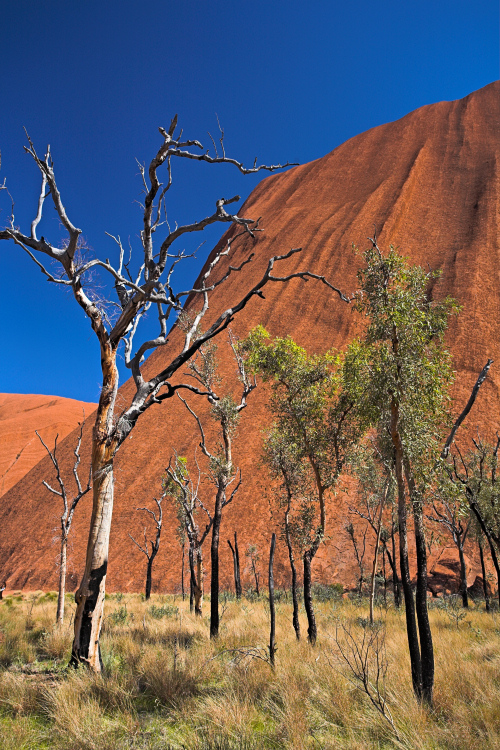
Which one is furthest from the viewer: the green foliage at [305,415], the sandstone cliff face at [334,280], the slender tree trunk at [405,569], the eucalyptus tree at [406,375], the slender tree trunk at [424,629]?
the sandstone cliff face at [334,280]

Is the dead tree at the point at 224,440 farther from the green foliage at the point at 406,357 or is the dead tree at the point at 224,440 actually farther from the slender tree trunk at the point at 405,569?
the slender tree trunk at the point at 405,569

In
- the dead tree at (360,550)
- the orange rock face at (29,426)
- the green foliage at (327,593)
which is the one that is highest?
the orange rock face at (29,426)

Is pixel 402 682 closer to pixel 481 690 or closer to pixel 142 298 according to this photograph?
pixel 481 690

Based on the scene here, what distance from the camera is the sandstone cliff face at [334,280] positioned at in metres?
33.8

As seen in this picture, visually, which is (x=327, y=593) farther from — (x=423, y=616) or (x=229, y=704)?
(x=229, y=704)

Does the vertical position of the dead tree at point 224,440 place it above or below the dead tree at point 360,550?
above

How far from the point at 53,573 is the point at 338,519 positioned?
23875 mm

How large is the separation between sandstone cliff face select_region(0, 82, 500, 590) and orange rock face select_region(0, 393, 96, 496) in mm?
20411

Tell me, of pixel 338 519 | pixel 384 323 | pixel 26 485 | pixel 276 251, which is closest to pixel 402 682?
pixel 384 323

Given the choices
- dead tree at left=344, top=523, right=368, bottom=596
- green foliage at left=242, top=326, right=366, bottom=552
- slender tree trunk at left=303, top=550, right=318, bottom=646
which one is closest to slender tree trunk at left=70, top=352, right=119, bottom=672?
slender tree trunk at left=303, top=550, right=318, bottom=646

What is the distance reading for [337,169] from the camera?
235 ft

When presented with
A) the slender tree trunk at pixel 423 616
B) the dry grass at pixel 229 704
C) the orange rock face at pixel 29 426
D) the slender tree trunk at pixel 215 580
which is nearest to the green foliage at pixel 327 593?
the slender tree trunk at pixel 215 580

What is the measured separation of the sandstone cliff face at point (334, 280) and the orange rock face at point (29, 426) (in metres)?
20.4

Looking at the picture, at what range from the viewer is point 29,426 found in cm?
8381
